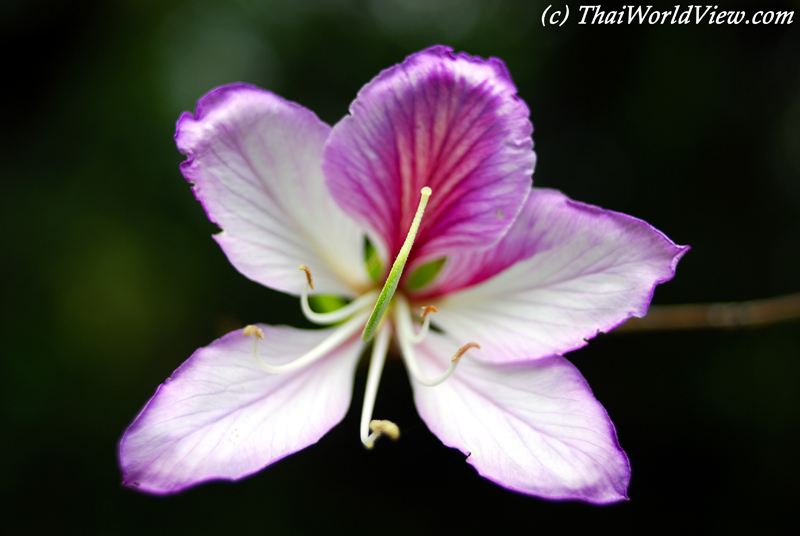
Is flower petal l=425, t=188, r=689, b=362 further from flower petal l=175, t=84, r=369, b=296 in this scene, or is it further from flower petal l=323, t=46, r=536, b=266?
flower petal l=175, t=84, r=369, b=296

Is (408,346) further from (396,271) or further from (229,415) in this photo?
(229,415)

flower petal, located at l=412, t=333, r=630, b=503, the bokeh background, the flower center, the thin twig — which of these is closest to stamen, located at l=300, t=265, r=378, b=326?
the flower center

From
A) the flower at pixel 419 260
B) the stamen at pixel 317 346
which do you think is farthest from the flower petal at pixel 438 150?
the stamen at pixel 317 346

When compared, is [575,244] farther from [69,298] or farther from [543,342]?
[69,298]

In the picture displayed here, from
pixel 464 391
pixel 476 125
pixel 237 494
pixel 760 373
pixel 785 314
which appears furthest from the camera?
pixel 760 373

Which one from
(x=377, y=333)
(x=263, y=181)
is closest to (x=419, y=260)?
(x=377, y=333)

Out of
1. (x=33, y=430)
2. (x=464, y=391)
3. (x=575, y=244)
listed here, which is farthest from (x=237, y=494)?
(x=575, y=244)
